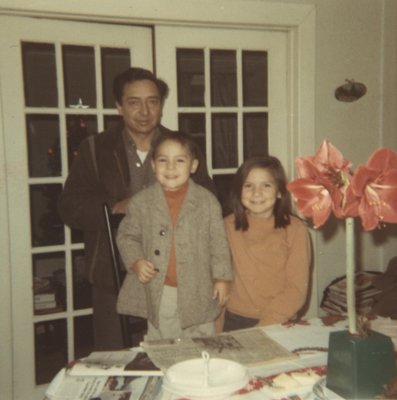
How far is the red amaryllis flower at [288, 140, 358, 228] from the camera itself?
1.11 m

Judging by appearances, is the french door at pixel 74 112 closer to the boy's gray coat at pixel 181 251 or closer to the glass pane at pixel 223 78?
the glass pane at pixel 223 78

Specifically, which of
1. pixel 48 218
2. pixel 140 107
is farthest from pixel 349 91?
pixel 48 218

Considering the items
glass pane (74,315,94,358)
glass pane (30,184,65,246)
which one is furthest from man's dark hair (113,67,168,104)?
glass pane (74,315,94,358)

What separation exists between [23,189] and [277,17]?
1.67 meters

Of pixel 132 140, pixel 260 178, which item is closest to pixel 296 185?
pixel 260 178

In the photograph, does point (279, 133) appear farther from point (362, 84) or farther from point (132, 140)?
point (132, 140)

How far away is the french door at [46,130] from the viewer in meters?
2.67

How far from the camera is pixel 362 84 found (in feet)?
10.4

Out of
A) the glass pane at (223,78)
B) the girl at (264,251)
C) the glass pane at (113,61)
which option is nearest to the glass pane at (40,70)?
the glass pane at (113,61)

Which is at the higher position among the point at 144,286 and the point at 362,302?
the point at 144,286

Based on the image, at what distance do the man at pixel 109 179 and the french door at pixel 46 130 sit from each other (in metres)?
0.30

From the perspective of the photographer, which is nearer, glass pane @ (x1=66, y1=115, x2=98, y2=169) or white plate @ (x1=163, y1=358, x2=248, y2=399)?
white plate @ (x1=163, y1=358, x2=248, y2=399)

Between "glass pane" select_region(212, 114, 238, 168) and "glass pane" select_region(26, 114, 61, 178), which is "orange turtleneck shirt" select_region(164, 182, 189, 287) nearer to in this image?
"glass pane" select_region(26, 114, 61, 178)

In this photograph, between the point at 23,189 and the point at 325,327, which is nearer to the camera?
the point at 325,327
